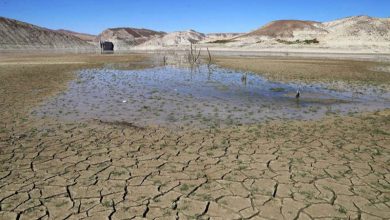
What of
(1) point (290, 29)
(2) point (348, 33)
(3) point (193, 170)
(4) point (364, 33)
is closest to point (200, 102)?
(3) point (193, 170)

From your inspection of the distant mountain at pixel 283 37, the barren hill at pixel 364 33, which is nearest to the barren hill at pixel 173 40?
the distant mountain at pixel 283 37

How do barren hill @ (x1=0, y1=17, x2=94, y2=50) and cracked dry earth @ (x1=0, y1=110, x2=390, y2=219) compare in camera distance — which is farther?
barren hill @ (x1=0, y1=17, x2=94, y2=50)

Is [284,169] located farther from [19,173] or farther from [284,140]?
[19,173]

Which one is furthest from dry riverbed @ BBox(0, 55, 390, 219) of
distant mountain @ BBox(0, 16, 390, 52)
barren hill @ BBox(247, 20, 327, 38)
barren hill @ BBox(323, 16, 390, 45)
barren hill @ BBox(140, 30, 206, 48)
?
barren hill @ BBox(140, 30, 206, 48)

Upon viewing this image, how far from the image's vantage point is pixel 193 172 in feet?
17.0

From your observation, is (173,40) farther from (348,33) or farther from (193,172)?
(193,172)

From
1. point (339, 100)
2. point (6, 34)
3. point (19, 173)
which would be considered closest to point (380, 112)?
point (339, 100)

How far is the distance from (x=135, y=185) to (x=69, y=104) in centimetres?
664

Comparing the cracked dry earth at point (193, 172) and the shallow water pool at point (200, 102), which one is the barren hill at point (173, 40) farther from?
the cracked dry earth at point (193, 172)

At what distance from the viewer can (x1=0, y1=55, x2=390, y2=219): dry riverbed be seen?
406 cm

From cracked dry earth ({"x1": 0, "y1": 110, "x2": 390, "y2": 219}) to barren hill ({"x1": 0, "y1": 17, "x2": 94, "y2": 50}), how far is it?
88.5m

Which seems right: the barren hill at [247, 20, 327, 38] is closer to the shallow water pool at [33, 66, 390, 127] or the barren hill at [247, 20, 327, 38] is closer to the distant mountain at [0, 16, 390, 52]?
the distant mountain at [0, 16, 390, 52]

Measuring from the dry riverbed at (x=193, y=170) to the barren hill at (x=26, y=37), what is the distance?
88.3 m

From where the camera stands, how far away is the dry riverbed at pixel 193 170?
4059 mm
